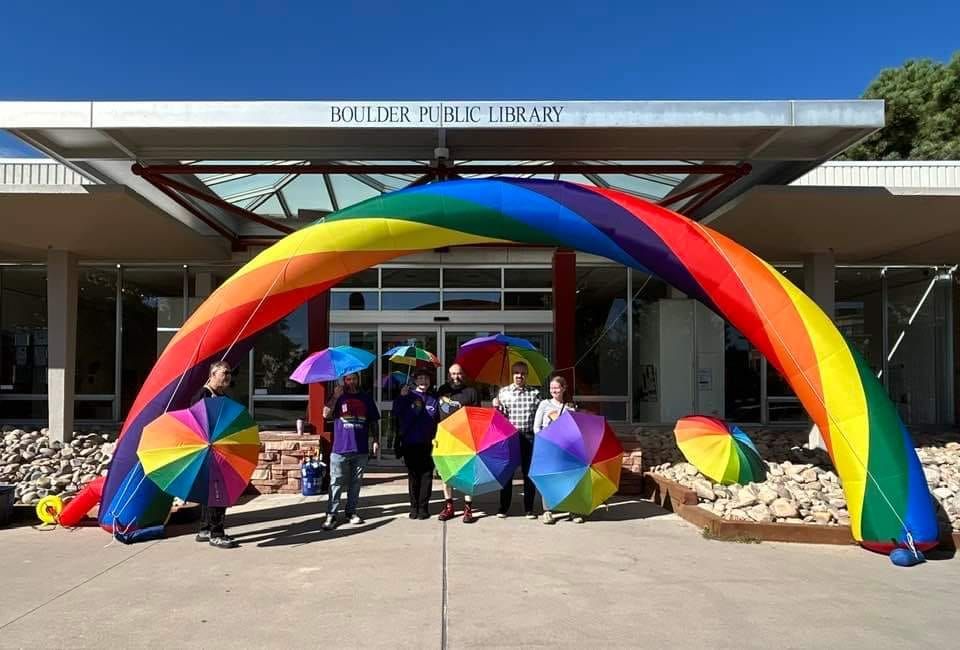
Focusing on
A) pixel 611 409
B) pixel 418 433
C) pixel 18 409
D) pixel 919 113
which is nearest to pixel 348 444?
pixel 418 433

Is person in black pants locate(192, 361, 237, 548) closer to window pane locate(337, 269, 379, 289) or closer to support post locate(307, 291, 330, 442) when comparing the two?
support post locate(307, 291, 330, 442)

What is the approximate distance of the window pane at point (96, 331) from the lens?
Answer: 1513cm

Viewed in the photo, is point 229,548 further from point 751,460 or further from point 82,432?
point 82,432

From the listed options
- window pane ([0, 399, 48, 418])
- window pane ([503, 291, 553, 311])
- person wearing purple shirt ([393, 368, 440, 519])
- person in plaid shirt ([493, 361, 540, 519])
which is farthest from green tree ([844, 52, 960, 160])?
window pane ([0, 399, 48, 418])

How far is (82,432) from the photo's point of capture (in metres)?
13.3

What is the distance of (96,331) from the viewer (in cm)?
1527

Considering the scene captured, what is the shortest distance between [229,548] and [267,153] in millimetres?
4778

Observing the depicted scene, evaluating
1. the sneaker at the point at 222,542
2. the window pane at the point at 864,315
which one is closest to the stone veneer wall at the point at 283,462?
the sneaker at the point at 222,542

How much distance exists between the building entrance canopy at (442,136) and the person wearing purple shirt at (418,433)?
2.87 m

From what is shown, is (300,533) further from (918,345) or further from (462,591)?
(918,345)

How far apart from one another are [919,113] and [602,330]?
62.0 ft

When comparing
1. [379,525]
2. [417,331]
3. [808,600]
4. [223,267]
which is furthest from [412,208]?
[223,267]

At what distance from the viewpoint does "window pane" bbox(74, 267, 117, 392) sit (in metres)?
15.1

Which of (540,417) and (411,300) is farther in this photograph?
(411,300)
